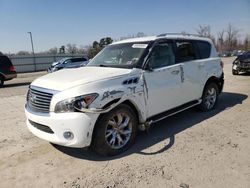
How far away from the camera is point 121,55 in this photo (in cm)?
512

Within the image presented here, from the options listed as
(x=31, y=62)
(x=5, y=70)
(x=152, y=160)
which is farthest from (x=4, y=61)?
(x=31, y=62)

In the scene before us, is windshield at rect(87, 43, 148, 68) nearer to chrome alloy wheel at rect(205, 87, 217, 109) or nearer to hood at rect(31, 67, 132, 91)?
hood at rect(31, 67, 132, 91)

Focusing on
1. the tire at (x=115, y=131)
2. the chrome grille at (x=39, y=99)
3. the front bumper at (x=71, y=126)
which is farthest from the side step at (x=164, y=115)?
the chrome grille at (x=39, y=99)

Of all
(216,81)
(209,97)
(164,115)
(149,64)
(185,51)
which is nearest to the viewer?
(149,64)

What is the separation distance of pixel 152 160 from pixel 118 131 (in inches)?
28.1

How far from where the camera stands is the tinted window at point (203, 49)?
6195 millimetres

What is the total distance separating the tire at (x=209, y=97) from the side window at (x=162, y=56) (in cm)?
160

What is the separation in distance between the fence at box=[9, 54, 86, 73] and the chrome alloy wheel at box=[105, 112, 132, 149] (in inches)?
1420

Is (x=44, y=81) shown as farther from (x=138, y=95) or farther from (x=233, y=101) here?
(x=233, y=101)

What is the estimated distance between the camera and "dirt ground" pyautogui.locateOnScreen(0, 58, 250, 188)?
3.37 metres

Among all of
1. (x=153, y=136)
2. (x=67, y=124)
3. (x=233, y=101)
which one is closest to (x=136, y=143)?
(x=153, y=136)

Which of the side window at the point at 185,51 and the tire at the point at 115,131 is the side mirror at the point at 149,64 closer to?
the tire at the point at 115,131

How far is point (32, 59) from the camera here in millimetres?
38625

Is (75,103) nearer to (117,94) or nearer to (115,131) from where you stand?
(117,94)
